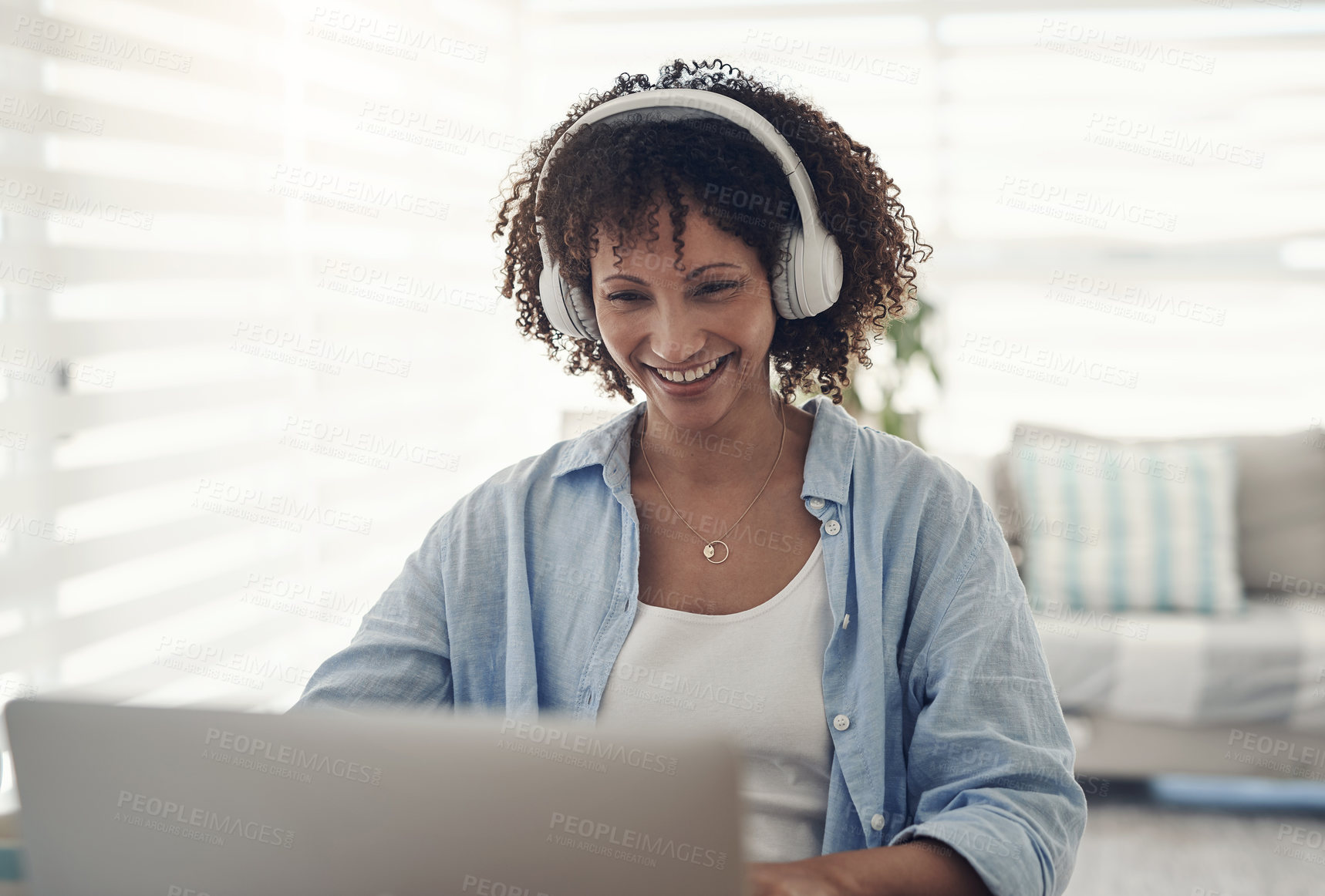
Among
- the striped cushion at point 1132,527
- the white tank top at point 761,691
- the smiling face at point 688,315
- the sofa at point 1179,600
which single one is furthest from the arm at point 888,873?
the striped cushion at point 1132,527

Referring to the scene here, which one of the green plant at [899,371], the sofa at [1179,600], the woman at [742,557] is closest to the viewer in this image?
the woman at [742,557]

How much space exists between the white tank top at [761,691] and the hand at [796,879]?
0.20 meters

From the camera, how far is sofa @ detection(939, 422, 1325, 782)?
2.53 metres

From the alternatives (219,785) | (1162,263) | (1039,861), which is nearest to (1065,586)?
(1162,263)

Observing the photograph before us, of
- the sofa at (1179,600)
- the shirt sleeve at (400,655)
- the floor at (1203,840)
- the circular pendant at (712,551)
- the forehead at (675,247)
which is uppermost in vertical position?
the forehead at (675,247)

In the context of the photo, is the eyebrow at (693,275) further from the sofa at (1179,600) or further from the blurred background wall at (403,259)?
the sofa at (1179,600)

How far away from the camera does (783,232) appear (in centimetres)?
114

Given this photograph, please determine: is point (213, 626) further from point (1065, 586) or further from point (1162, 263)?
point (1162, 263)

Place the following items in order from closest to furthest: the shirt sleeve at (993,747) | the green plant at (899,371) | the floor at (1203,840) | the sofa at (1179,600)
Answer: the shirt sleeve at (993,747)
the floor at (1203,840)
the sofa at (1179,600)
the green plant at (899,371)

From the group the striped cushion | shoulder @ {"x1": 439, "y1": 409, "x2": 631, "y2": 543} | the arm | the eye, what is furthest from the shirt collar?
the striped cushion

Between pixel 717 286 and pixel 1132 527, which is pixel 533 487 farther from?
pixel 1132 527

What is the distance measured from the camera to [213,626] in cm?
207

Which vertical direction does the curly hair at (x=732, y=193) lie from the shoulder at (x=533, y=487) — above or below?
above

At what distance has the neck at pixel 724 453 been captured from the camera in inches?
48.2
